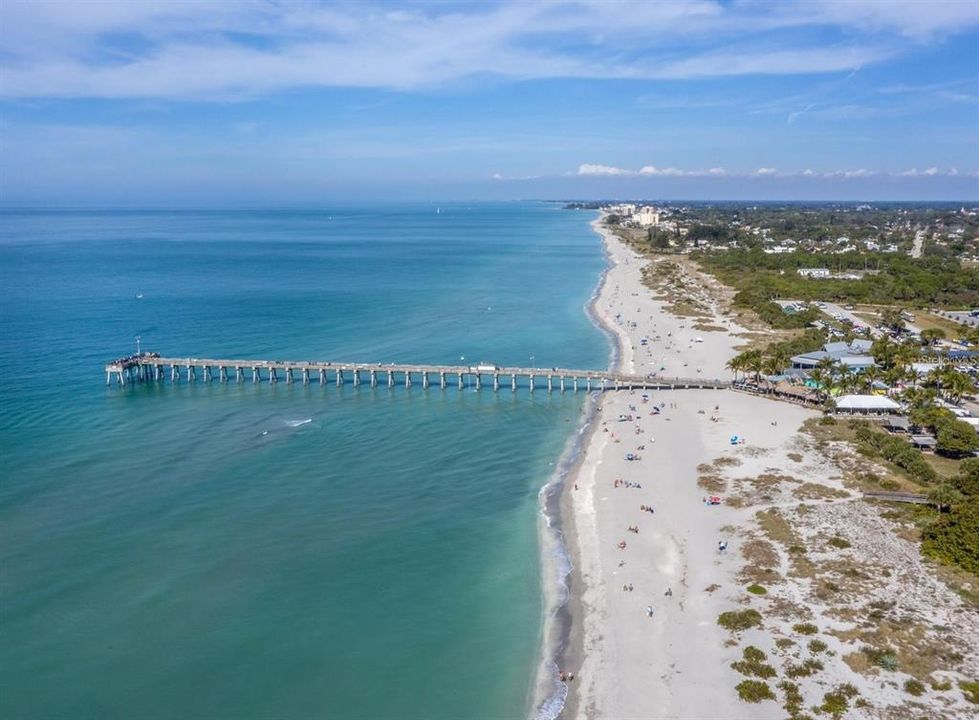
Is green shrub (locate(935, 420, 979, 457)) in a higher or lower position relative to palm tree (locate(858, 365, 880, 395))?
lower

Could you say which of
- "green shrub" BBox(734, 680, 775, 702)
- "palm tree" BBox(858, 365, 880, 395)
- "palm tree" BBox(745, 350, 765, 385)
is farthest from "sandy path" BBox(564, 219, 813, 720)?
"palm tree" BBox(858, 365, 880, 395)

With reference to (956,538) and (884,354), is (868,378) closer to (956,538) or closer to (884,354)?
(884,354)

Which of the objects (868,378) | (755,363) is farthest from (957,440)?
(755,363)

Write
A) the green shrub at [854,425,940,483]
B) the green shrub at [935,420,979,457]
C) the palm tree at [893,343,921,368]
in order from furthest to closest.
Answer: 1. the palm tree at [893,343,921,368]
2. the green shrub at [935,420,979,457]
3. the green shrub at [854,425,940,483]

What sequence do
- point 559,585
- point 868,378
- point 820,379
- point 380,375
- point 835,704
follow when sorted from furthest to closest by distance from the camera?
point 380,375 → point 820,379 → point 868,378 → point 559,585 → point 835,704

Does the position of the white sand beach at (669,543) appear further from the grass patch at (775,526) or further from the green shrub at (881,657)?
the green shrub at (881,657)

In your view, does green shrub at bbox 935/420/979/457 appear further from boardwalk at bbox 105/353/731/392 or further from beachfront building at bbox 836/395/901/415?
boardwalk at bbox 105/353/731/392

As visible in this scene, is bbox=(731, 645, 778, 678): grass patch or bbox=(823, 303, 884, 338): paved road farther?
bbox=(823, 303, 884, 338): paved road
